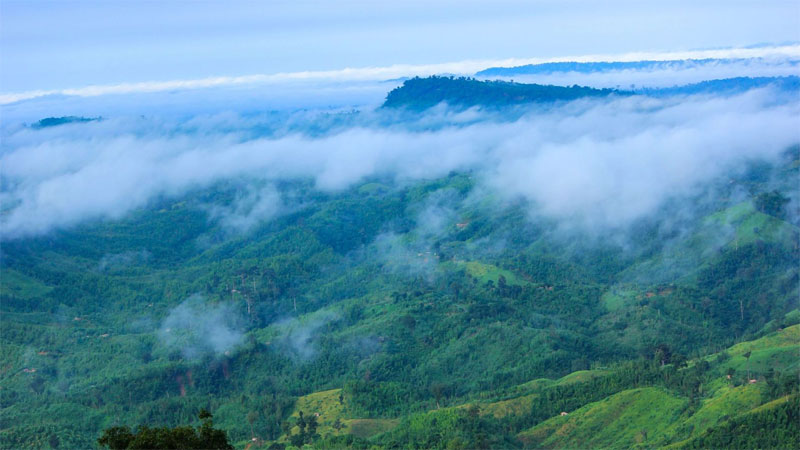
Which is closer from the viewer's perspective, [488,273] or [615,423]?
[615,423]

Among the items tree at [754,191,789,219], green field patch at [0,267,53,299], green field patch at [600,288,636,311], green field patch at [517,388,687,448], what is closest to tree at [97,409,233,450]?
green field patch at [517,388,687,448]

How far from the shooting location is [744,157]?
166 meters

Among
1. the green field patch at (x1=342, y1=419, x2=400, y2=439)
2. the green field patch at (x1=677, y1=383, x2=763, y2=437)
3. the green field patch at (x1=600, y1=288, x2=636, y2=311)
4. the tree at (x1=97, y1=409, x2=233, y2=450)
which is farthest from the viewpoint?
the green field patch at (x1=600, y1=288, x2=636, y2=311)

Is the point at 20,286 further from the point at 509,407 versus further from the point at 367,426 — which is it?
the point at 509,407

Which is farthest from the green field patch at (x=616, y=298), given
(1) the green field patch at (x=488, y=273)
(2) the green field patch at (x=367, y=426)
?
(2) the green field patch at (x=367, y=426)

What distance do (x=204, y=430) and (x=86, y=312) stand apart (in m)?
99.2

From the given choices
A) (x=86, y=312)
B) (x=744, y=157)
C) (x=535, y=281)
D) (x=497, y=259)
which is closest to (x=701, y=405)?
(x=535, y=281)

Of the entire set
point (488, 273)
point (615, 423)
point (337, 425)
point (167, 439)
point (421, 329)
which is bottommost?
point (337, 425)

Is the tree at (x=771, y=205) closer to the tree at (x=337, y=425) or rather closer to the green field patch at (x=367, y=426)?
the green field patch at (x=367, y=426)

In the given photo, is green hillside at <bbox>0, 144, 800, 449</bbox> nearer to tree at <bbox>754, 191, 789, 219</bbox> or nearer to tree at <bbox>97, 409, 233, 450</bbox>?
tree at <bbox>754, 191, 789, 219</bbox>

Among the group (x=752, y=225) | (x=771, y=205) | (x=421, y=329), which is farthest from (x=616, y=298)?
(x=771, y=205)

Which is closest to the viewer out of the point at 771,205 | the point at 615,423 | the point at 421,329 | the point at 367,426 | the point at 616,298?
the point at 615,423

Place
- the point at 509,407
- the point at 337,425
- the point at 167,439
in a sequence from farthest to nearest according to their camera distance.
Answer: the point at 337,425, the point at 509,407, the point at 167,439

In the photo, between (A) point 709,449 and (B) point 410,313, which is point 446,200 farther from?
(A) point 709,449
